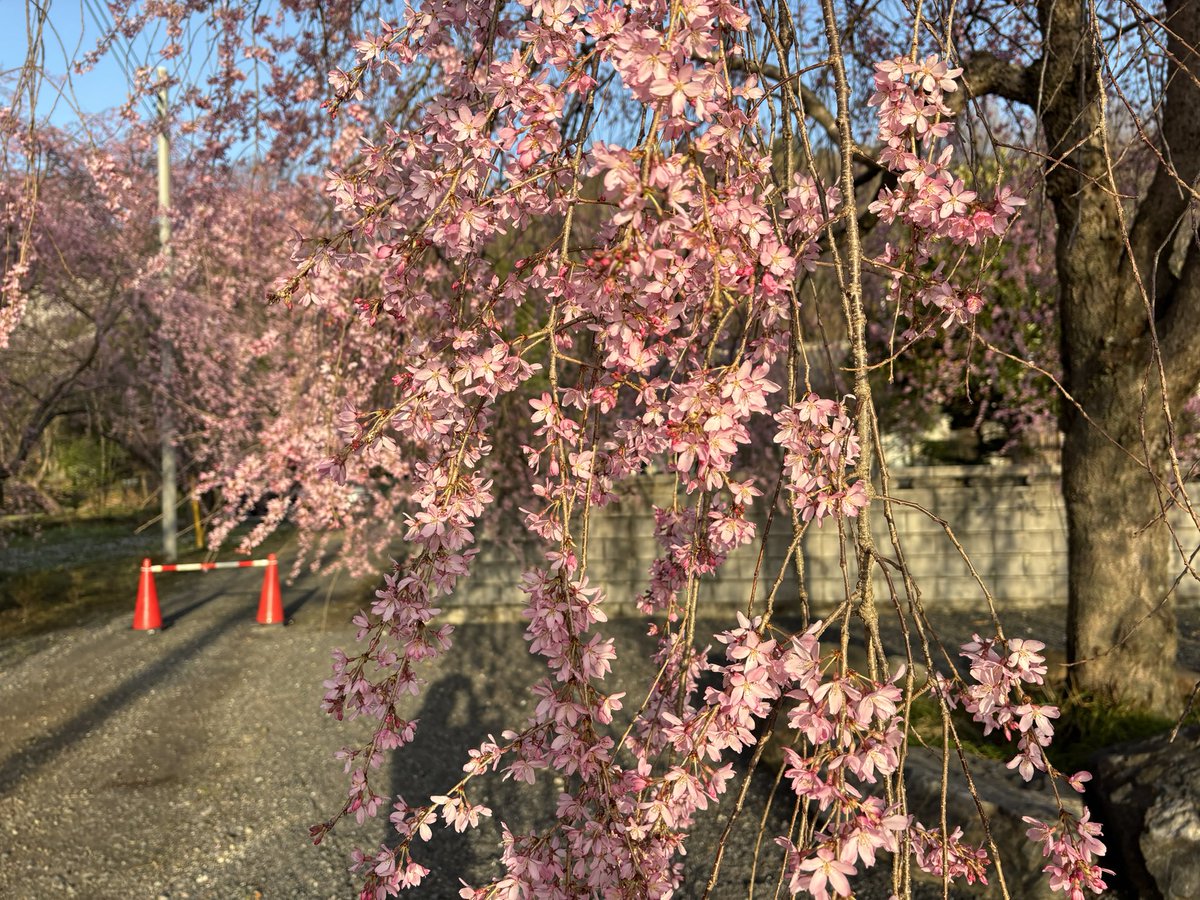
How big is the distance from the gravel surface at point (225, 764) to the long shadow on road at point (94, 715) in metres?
0.01

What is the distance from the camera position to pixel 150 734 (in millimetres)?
4977

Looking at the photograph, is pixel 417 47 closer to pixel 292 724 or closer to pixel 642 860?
pixel 642 860

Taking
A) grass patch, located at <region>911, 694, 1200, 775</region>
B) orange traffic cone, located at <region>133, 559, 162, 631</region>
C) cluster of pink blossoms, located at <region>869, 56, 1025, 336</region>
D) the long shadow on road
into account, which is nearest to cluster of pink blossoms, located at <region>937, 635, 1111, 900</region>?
cluster of pink blossoms, located at <region>869, 56, 1025, 336</region>

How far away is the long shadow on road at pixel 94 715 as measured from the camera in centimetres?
457

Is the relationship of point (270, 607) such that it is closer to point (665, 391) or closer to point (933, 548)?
point (933, 548)

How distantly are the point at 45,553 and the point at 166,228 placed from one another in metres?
4.58

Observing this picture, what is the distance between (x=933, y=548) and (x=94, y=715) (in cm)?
543

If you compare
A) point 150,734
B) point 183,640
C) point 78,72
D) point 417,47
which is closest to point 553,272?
point 417,47

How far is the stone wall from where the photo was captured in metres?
6.77

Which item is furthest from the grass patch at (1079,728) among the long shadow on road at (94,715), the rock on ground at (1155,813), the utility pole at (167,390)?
the utility pole at (167,390)

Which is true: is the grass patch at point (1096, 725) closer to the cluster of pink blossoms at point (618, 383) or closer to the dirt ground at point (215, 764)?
the dirt ground at point (215, 764)

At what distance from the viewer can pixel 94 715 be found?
209 inches

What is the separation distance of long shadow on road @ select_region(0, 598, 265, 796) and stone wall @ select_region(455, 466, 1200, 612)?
6.33 ft

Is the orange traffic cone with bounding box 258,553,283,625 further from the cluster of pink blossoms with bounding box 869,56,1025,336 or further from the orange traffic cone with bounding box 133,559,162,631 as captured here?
the cluster of pink blossoms with bounding box 869,56,1025,336
